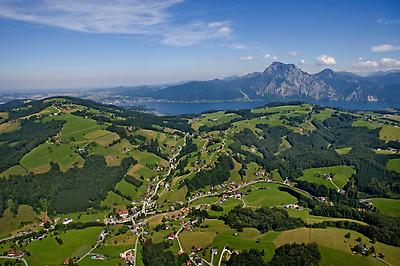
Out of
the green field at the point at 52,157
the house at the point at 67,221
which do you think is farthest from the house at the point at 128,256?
the green field at the point at 52,157

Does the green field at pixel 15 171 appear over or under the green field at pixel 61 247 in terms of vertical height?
over

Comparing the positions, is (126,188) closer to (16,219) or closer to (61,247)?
(16,219)

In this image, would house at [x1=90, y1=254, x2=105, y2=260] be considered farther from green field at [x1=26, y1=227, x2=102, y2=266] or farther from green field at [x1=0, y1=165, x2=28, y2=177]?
green field at [x1=0, y1=165, x2=28, y2=177]

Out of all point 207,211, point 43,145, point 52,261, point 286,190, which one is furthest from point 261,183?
point 43,145

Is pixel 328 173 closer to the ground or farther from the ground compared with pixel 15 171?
closer to the ground

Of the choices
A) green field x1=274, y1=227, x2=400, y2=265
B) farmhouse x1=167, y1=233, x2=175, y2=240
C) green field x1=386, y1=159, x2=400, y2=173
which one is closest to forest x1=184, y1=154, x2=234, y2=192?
farmhouse x1=167, y1=233, x2=175, y2=240

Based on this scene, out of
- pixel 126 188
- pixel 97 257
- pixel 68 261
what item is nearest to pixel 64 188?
pixel 126 188

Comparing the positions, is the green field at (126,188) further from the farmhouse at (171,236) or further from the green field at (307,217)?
the green field at (307,217)
